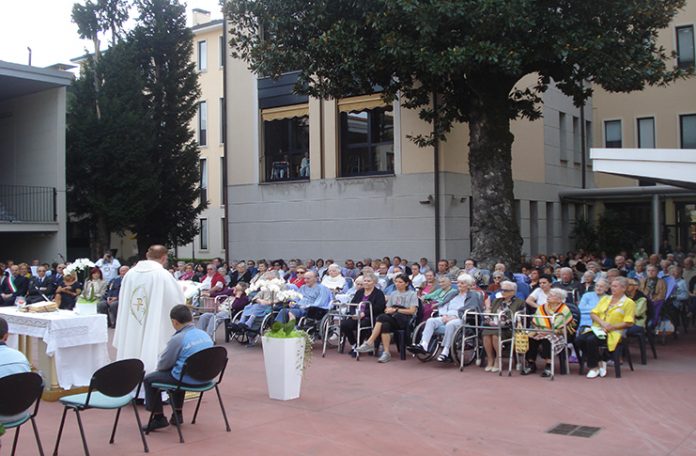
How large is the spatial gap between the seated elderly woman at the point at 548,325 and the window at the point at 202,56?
112 ft

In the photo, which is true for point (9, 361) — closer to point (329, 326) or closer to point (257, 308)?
point (329, 326)

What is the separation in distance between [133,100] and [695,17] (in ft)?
71.7

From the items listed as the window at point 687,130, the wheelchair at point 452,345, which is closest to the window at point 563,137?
the window at point 687,130

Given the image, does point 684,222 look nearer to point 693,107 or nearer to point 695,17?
point 693,107

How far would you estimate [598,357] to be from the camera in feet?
31.1

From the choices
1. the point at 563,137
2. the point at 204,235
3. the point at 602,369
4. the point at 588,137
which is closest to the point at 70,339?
the point at 602,369

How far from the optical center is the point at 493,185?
1547cm

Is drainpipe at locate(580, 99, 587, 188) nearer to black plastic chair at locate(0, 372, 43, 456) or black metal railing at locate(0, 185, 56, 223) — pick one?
black metal railing at locate(0, 185, 56, 223)

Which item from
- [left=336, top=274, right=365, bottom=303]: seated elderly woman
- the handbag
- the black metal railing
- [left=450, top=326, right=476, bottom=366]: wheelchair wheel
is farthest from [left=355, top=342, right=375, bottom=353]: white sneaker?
the black metal railing

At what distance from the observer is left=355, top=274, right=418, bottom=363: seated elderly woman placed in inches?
430

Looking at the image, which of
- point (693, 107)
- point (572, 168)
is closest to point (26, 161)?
point (572, 168)

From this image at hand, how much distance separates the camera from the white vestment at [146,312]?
7586 millimetres

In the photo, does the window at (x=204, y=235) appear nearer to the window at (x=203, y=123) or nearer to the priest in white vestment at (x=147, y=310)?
the window at (x=203, y=123)

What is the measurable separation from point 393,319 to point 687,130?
22.0 m
